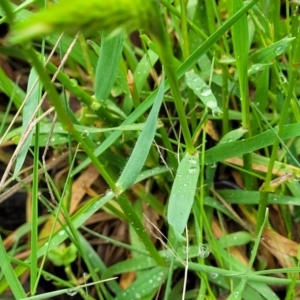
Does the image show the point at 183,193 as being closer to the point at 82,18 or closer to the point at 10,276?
the point at 10,276

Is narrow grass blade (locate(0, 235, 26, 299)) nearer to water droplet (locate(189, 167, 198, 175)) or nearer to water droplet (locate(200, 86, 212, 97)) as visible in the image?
water droplet (locate(189, 167, 198, 175))

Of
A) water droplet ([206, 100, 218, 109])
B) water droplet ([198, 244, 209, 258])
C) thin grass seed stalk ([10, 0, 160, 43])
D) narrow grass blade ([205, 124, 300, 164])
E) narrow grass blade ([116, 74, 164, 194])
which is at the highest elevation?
thin grass seed stalk ([10, 0, 160, 43])

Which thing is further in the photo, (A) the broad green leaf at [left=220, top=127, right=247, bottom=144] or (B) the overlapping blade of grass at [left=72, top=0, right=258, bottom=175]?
(A) the broad green leaf at [left=220, top=127, right=247, bottom=144]

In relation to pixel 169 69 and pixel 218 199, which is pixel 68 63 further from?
pixel 169 69

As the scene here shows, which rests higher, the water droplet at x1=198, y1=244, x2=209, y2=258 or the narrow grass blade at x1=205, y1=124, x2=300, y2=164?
the narrow grass blade at x1=205, y1=124, x2=300, y2=164

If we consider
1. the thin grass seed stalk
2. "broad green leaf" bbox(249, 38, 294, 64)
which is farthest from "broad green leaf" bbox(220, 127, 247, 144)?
the thin grass seed stalk

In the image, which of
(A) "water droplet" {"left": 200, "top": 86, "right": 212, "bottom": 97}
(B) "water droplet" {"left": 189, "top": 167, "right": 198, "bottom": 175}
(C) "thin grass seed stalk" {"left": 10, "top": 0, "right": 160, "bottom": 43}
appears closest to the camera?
(C) "thin grass seed stalk" {"left": 10, "top": 0, "right": 160, "bottom": 43}

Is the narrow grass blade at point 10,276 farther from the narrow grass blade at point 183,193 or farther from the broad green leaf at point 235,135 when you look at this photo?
the broad green leaf at point 235,135
